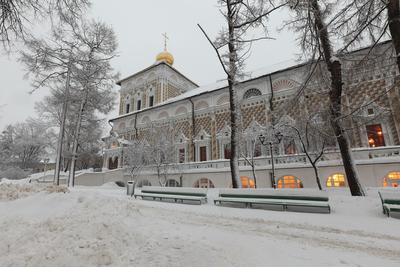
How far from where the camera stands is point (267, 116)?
18.3 metres

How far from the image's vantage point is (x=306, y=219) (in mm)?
5965

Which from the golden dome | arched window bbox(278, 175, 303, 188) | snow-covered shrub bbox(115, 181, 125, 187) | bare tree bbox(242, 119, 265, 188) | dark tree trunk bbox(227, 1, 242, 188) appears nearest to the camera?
dark tree trunk bbox(227, 1, 242, 188)

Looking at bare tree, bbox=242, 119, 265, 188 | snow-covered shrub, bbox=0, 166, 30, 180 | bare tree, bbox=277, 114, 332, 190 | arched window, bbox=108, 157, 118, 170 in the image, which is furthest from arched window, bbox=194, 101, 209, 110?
snow-covered shrub, bbox=0, 166, 30, 180

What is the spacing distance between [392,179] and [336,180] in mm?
2689

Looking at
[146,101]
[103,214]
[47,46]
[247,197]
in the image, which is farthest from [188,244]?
[146,101]

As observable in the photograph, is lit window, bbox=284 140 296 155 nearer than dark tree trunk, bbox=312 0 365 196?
No

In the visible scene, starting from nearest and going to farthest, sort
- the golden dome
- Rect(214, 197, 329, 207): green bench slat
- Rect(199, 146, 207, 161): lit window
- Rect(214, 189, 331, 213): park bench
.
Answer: Rect(214, 197, 329, 207): green bench slat < Rect(214, 189, 331, 213): park bench < Rect(199, 146, 207, 161): lit window < the golden dome

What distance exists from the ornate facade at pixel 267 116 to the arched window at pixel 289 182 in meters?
0.07

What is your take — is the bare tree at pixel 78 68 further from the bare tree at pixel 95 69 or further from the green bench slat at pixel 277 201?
the green bench slat at pixel 277 201

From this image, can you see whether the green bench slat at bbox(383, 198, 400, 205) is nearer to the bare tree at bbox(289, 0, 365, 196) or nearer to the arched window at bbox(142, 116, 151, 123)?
the bare tree at bbox(289, 0, 365, 196)

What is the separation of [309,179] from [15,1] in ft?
52.1

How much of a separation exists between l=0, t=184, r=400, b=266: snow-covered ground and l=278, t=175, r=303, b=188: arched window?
7.88m

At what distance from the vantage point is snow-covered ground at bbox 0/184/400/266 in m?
3.11

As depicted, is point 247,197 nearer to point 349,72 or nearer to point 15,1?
point 349,72
